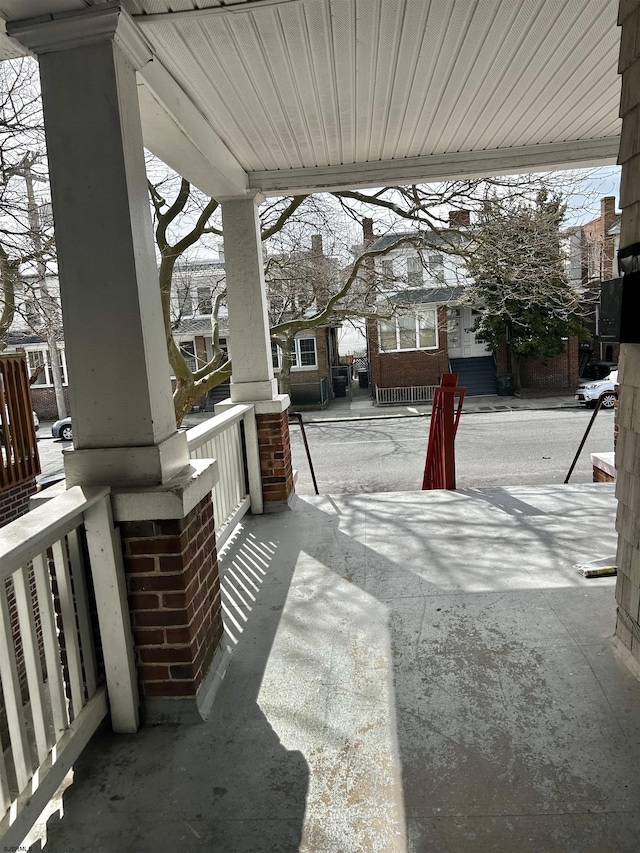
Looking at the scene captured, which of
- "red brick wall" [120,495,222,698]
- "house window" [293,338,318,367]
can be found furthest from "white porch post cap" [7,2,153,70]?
"house window" [293,338,318,367]

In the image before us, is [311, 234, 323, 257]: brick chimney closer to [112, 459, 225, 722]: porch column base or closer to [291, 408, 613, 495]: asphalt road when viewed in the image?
[291, 408, 613, 495]: asphalt road

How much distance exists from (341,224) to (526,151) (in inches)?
258

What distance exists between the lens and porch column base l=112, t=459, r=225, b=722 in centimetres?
223

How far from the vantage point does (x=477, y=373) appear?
21516 mm

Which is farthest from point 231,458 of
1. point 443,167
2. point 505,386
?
point 505,386

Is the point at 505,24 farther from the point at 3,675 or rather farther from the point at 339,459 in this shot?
the point at 339,459

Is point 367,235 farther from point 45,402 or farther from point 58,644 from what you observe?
point 45,402

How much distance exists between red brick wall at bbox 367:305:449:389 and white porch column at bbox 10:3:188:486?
18.7 m

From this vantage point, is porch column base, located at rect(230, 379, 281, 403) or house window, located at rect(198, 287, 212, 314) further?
house window, located at rect(198, 287, 212, 314)

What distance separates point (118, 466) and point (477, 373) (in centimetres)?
2046

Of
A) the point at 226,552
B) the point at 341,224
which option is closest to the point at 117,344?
the point at 226,552

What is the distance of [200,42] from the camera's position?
279 centimetres

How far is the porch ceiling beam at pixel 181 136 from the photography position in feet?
9.50

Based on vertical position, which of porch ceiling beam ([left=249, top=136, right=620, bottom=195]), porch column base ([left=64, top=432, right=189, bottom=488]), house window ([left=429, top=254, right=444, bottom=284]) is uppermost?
porch ceiling beam ([left=249, top=136, right=620, bottom=195])
